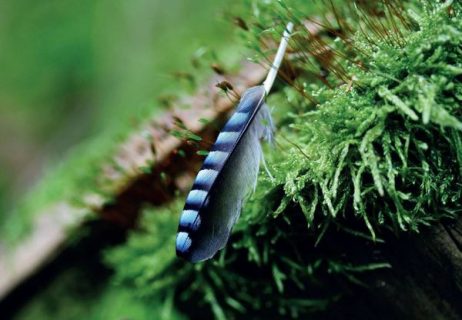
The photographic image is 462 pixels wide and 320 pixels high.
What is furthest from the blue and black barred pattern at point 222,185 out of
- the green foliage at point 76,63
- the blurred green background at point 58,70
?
the blurred green background at point 58,70

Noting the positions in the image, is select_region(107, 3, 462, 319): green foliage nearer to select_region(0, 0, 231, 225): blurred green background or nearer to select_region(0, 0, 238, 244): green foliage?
select_region(0, 0, 238, 244): green foliage

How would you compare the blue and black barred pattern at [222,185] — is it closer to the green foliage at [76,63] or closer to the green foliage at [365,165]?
the green foliage at [365,165]

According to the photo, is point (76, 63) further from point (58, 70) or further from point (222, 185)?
point (222, 185)

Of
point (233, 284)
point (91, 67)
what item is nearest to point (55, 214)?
point (233, 284)

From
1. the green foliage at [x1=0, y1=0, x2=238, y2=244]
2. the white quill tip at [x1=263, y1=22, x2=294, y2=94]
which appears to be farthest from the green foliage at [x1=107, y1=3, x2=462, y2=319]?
the green foliage at [x1=0, y1=0, x2=238, y2=244]

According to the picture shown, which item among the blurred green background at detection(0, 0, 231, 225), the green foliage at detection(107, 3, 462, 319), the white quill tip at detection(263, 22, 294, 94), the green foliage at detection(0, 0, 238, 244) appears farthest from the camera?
the blurred green background at detection(0, 0, 231, 225)

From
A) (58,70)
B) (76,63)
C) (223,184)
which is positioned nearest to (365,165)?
(223,184)
